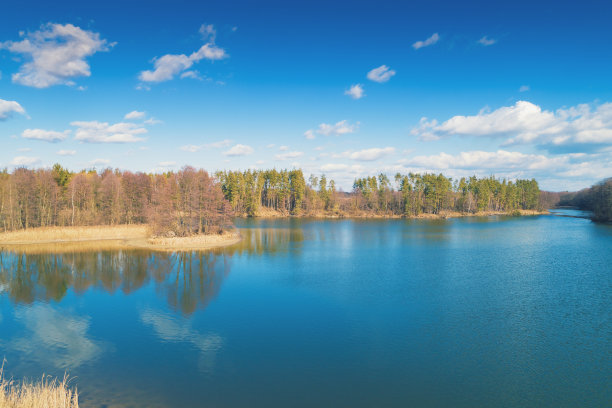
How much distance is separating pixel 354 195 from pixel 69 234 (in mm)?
84743

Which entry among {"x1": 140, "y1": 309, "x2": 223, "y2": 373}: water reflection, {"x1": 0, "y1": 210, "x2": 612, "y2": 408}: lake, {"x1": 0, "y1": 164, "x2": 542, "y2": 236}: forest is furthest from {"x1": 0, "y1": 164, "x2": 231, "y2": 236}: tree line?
{"x1": 140, "y1": 309, "x2": 223, "y2": 373}: water reflection

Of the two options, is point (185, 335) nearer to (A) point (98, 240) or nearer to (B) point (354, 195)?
(A) point (98, 240)

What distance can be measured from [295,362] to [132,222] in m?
60.5

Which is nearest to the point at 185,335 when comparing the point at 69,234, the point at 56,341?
the point at 56,341

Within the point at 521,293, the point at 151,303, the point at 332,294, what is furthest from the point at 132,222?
the point at 521,293

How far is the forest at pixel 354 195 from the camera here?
109250 mm

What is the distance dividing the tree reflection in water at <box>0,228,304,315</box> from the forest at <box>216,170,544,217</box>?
64738mm

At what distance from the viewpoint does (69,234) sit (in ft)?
164

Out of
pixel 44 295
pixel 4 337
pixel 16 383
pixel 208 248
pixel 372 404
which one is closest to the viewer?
pixel 372 404

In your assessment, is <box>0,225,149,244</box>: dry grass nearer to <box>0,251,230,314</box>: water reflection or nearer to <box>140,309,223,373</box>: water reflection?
<box>0,251,230,314</box>: water reflection

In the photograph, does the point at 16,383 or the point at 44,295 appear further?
the point at 44,295

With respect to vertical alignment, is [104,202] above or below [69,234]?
above

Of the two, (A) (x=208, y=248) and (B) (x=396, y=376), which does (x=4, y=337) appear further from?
(A) (x=208, y=248)

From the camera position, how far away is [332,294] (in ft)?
80.3
